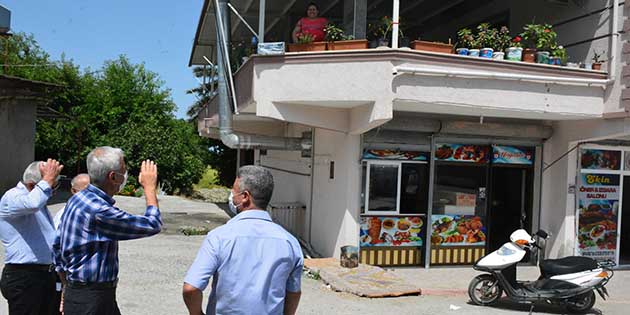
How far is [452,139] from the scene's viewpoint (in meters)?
11.2

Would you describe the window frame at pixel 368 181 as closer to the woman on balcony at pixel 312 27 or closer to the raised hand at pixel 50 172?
the woman on balcony at pixel 312 27

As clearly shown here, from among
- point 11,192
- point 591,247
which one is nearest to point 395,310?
point 11,192

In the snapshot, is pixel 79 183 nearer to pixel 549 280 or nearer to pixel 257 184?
pixel 257 184

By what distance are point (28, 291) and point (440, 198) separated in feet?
27.9

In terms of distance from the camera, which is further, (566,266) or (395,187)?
(395,187)

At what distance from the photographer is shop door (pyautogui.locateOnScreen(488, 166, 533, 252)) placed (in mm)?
11977

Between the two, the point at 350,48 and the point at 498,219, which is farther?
the point at 498,219

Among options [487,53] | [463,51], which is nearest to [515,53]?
[487,53]

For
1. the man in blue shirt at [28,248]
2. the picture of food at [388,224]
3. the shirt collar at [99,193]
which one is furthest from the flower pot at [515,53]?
the shirt collar at [99,193]

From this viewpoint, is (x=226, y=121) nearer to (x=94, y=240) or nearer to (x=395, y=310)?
(x=395, y=310)

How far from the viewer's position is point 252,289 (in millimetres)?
2914

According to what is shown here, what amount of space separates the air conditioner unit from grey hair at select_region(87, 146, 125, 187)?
1083 centimetres

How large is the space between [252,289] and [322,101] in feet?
22.7

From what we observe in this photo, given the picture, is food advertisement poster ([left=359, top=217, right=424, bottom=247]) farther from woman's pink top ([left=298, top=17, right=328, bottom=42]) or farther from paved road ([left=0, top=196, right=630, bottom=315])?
woman's pink top ([left=298, top=17, right=328, bottom=42])
